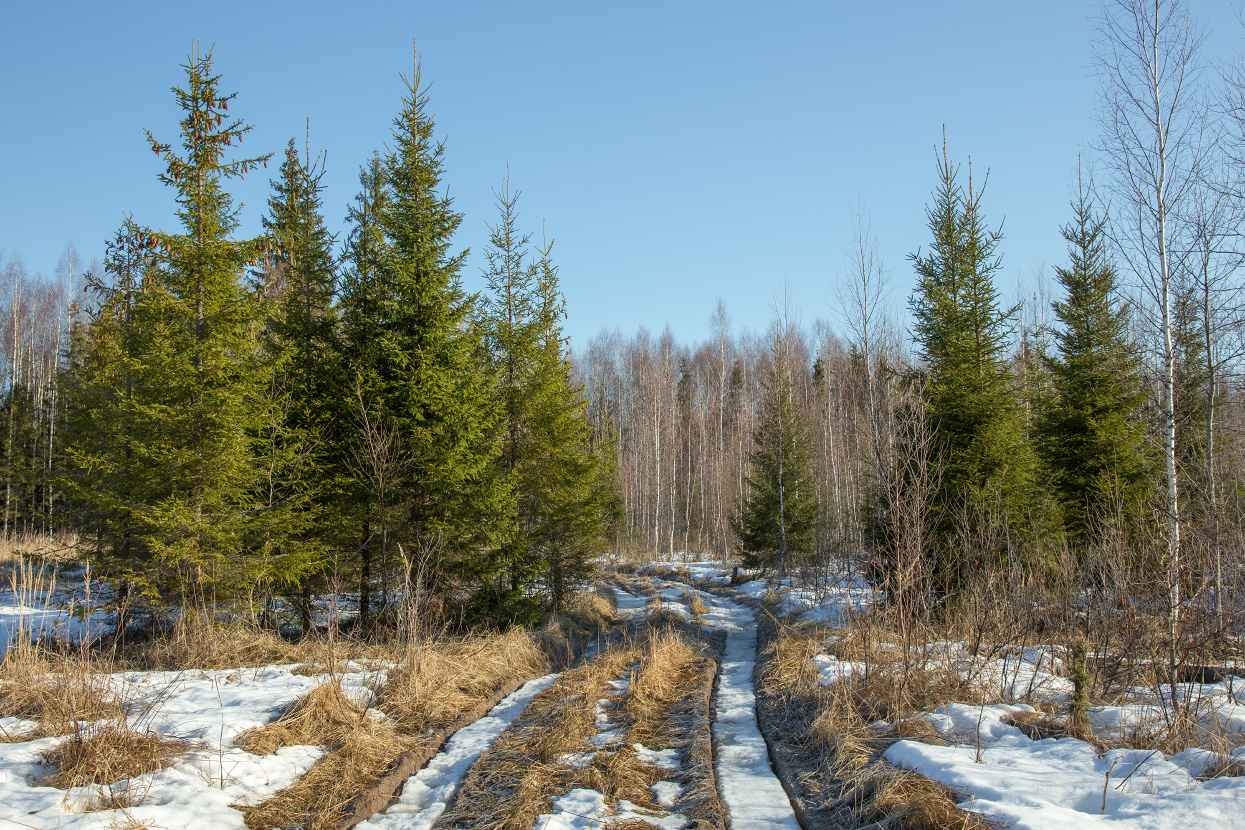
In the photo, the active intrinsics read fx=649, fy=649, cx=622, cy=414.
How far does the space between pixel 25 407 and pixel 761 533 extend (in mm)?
31241

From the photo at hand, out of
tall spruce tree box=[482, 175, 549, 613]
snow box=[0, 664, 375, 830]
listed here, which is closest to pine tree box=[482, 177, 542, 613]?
tall spruce tree box=[482, 175, 549, 613]

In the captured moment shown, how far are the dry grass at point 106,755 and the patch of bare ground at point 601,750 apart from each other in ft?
6.82

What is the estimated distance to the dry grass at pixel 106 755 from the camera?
419 cm

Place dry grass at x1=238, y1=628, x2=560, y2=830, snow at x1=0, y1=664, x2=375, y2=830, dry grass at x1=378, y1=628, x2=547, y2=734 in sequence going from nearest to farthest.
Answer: snow at x1=0, y1=664, x2=375, y2=830 → dry grass at x1=238, y1=628, x2=560, y2=830 → dry grass at x1=378, y1=628, x2=547, y2=734

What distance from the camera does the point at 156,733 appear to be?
15.9ft

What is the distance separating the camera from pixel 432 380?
37.0 ft

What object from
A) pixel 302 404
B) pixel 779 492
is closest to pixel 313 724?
pixel 302 404

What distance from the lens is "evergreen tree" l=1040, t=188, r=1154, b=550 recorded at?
1438 cm

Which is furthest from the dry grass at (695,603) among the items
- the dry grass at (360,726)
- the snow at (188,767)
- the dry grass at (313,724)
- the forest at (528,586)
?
the dry grass at (313,724)

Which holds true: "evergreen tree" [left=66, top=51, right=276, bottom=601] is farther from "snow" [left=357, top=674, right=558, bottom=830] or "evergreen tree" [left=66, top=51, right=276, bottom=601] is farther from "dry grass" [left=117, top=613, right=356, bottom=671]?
"snow" [left=357, top=674, right=558, bottom=830]

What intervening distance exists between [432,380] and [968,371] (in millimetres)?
10475

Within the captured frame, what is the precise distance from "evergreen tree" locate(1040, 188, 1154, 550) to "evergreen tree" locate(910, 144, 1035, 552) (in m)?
1.60

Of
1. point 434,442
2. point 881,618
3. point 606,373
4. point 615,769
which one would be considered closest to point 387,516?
point 434,442

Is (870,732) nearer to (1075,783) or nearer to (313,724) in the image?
(1075,783)
